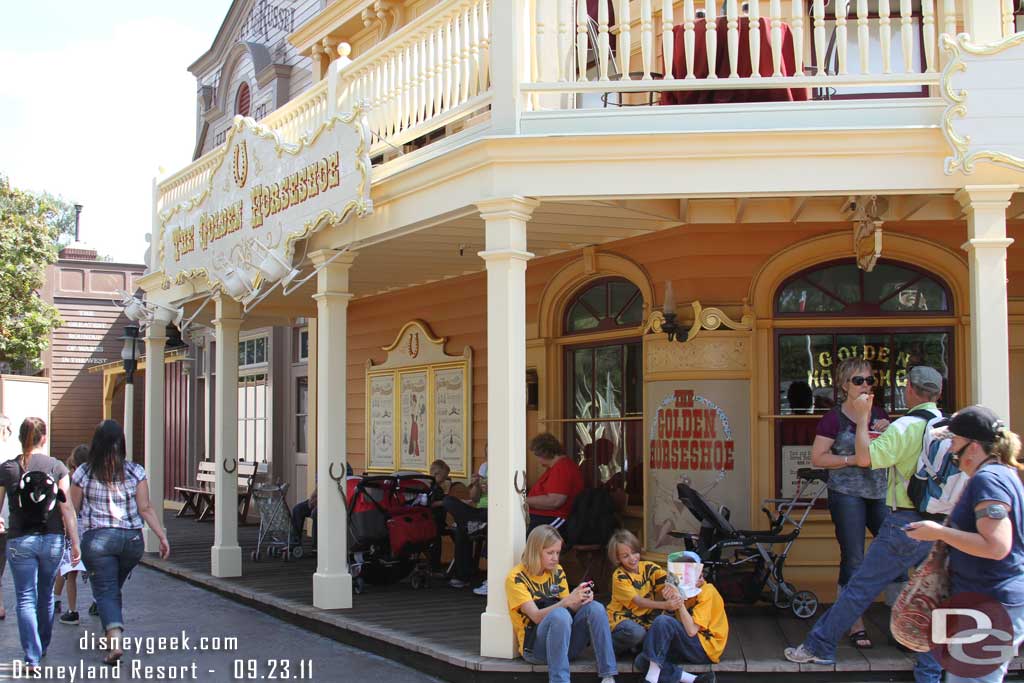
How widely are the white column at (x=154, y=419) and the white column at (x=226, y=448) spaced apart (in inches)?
72.9

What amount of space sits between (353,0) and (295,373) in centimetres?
651

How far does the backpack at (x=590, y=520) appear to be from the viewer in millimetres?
9047

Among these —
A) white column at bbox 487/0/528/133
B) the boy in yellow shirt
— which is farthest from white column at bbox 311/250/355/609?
the boy in yellow shirt

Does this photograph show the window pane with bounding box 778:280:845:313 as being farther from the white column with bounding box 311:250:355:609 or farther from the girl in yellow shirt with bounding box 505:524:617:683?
the white column with bounding box 311:250:355:609

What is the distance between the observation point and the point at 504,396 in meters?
7.16

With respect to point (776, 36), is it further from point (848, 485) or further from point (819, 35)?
point (848, 485)

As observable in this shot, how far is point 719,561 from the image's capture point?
807cm

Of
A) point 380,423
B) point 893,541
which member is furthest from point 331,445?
point 893,541

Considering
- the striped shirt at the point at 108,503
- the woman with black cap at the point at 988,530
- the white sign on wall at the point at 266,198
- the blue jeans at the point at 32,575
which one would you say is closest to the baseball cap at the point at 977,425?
the woman with black cap at the point at 988,530

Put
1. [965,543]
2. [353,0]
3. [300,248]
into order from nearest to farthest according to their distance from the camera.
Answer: [965,543] → [300,248] → [353,0]

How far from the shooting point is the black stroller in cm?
799

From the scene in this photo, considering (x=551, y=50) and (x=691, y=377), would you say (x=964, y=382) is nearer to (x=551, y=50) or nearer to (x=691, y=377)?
(x=691, y=377)

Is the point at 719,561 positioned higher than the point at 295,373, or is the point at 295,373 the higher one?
the point at 295,373

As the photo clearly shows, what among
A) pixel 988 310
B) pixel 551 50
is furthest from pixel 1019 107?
pixel 551 50
